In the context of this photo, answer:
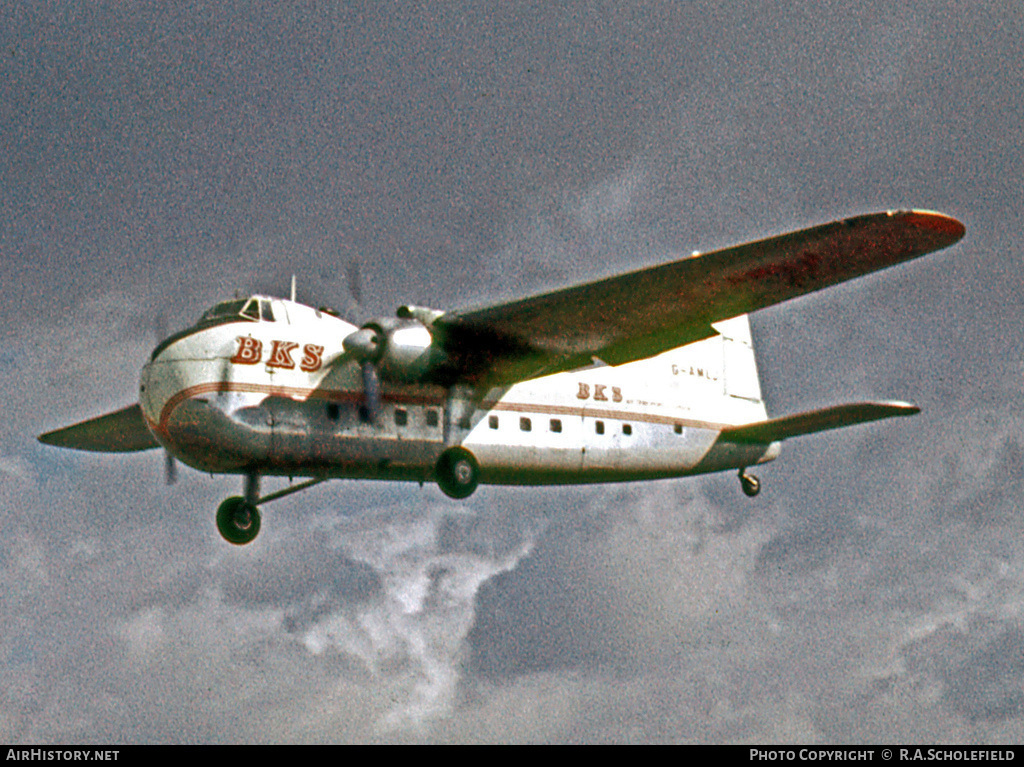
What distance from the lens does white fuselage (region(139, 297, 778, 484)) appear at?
1423cm

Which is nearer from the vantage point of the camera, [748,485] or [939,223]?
[939,223]

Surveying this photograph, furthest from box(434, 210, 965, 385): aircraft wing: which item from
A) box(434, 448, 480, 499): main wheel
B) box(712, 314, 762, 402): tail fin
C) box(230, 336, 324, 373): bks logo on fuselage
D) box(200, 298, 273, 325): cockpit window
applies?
box(712, 314, 762, 402): tail fin

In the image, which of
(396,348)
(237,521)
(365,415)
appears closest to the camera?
(396,348)

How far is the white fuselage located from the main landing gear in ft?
2.86

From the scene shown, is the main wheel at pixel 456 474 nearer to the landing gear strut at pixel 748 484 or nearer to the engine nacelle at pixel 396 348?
the engine nacelle at pixel 396 348

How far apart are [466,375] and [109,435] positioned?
9356 millimetres

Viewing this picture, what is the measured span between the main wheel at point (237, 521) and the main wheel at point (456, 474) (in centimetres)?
305

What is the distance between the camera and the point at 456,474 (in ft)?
51.8

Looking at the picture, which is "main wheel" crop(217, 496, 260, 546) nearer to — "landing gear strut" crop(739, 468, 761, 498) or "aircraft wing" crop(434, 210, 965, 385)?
"aircraft wing" crop(434, 210, 965, 385)

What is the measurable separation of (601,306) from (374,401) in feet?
12.5

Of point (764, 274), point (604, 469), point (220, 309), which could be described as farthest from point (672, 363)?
point (220, 309)

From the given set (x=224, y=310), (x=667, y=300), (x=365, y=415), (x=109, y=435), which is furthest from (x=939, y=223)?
(x=109, y=435)

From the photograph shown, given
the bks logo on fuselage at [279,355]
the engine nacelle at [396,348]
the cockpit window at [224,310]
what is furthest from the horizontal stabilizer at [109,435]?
the engine nacelle at [396,348]

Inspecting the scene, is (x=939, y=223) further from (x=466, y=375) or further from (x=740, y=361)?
(x=740, y=361)
